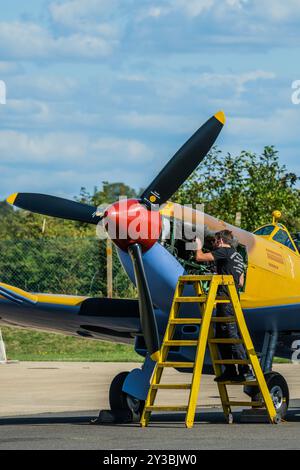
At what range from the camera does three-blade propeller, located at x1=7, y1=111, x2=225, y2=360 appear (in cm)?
1364

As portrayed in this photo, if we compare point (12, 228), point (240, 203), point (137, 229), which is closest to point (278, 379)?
point (137, 229)

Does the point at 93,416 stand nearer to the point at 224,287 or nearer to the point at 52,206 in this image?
the point at 224,287

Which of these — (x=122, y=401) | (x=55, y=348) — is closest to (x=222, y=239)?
(x=122, y=401)

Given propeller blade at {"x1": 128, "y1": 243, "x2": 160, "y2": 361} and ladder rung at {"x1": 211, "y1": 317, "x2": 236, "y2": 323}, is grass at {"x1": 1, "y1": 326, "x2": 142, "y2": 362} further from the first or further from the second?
ladder rung at {"x1": 211, "y1": 317, "x2": 236, "y2": 323}

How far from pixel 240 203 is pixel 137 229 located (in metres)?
19.9

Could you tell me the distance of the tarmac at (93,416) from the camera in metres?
11.7

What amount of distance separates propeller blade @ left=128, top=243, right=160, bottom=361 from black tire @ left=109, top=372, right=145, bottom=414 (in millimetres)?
1144

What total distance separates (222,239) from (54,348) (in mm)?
16774

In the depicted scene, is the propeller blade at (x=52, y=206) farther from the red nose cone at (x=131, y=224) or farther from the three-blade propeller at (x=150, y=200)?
the red nose cone at (x=131, y=224)

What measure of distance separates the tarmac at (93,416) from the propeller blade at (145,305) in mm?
995

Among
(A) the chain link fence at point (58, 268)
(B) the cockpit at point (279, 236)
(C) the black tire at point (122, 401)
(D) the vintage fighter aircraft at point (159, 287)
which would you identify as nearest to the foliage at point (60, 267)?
(A) the chain link fence at point (58, 268)

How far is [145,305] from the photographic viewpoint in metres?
13.8
